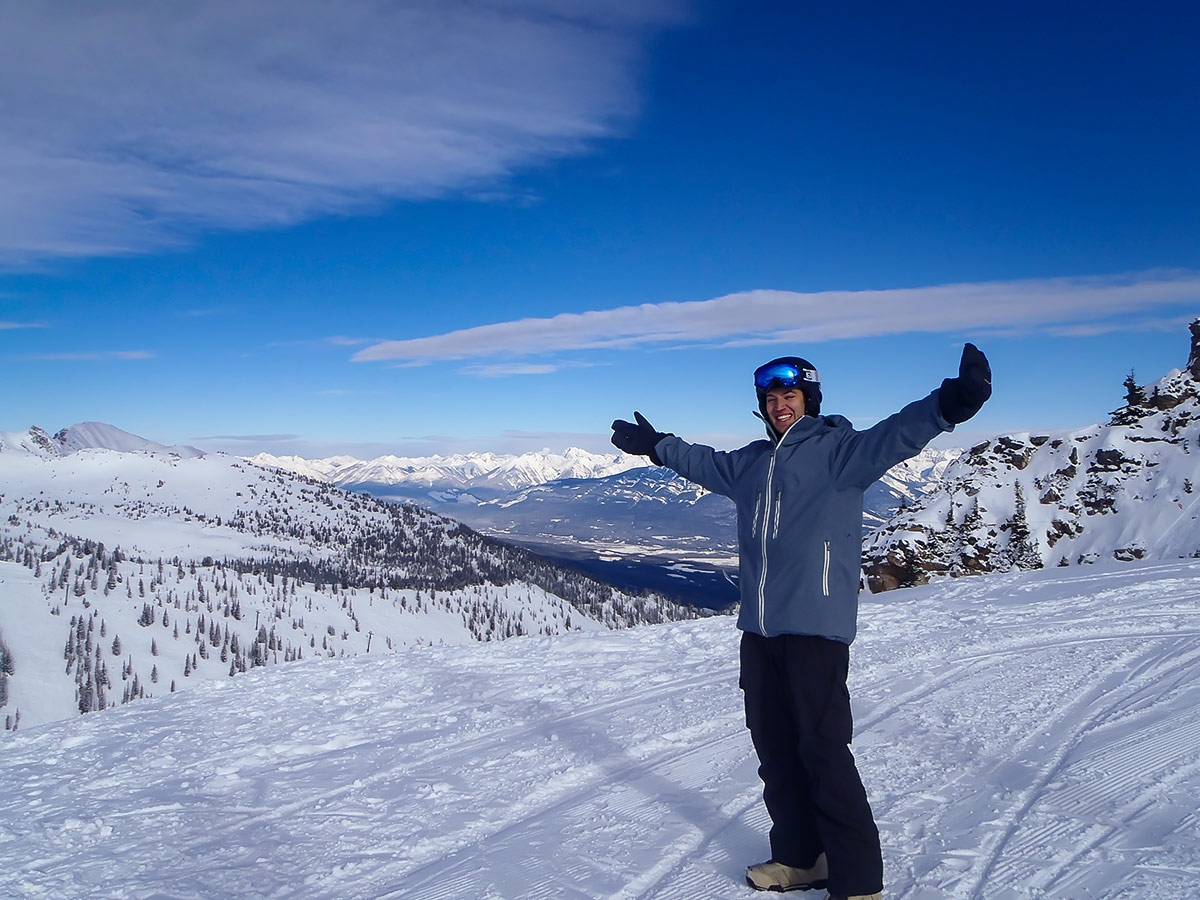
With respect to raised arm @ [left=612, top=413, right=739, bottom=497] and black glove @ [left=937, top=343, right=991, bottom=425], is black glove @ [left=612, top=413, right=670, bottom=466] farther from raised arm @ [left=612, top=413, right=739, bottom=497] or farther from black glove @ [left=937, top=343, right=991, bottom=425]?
black glove @ [left=937, top=343, right=991, bottom=425]

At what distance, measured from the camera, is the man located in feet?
11.3

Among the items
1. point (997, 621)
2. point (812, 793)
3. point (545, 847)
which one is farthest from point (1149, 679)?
point (545, 847)

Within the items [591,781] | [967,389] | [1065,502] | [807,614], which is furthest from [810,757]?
[1065,502]

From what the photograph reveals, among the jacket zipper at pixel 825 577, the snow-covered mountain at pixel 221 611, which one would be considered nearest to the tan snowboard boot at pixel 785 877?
the jacket zipper at pixel 825 577

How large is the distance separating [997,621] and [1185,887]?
7.73 m

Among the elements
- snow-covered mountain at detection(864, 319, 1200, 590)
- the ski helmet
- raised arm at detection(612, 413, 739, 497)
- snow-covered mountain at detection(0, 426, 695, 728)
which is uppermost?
the ski helmet

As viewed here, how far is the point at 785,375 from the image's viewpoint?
3844mm

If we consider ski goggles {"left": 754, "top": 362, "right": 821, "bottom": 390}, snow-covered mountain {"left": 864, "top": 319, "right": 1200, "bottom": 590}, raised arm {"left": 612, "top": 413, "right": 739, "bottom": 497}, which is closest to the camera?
ski goggles {"left": 754, "top": 362, "right": 821, "bottom": 390}

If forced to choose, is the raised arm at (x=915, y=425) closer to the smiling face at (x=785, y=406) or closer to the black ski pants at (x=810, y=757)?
the smiling face at (x=785, y=406)

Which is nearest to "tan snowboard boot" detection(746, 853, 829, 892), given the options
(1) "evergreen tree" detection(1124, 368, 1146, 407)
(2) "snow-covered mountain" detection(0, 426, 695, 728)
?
(1) "evergreen tree" detection(1124, 368, 1146, 407)

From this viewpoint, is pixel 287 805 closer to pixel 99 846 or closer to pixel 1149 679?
pixel 99 846

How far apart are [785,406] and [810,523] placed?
0.65m

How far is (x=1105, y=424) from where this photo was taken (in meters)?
42.6

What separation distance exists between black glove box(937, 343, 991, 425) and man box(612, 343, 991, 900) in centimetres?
14
